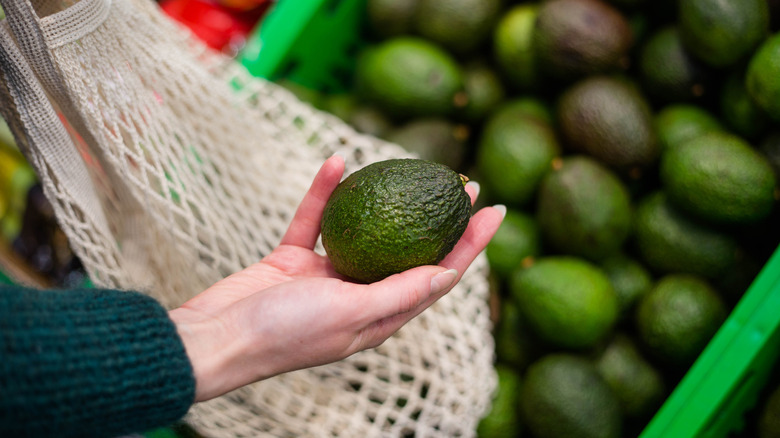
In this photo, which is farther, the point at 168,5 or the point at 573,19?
the point at 168,5

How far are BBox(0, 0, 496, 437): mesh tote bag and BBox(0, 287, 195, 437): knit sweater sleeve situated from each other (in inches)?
20.9

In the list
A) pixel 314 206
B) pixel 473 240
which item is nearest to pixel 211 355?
pixel 314 206

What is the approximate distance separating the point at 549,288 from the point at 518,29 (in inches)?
48.3

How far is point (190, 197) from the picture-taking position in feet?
5.36

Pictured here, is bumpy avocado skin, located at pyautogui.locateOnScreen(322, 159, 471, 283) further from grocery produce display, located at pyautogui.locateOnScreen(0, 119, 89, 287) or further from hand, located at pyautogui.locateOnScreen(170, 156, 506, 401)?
grocery produce display, located at pyautogui.locateOnScreen(0, 119, 89, 287)

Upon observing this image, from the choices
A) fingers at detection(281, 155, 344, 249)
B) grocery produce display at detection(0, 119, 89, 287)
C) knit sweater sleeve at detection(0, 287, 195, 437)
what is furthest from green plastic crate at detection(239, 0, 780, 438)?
grocery produce display at detection(0, 119, 89, 287)

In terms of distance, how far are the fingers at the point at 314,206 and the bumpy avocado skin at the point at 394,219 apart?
135 mm

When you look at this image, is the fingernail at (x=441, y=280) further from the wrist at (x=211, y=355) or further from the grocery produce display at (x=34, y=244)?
the grocery produce display at (x=34, y=244)

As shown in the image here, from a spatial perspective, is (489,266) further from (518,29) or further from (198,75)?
(198,75)

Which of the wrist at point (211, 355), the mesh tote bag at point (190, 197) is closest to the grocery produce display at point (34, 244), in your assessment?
the mesh tote bag at point (190, 197)

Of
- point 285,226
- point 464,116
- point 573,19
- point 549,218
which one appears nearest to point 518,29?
point 573,19

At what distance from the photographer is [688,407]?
5.26 feet

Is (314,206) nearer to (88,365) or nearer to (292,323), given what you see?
(292,323)

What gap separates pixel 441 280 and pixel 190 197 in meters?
0.86
